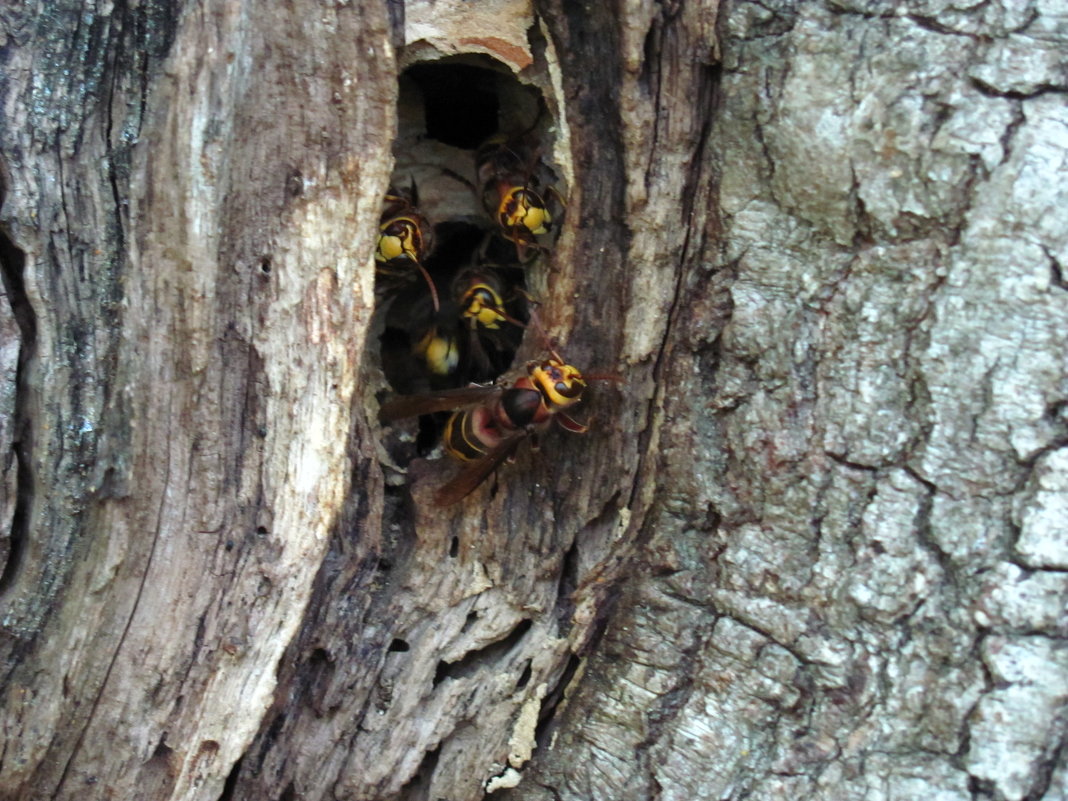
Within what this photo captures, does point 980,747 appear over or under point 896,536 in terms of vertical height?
under

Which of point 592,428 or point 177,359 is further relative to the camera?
point 592,428

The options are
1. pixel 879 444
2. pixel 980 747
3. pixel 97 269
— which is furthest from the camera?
pixel 97 269

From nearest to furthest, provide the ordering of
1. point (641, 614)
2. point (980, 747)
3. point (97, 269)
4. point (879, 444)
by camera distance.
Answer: point (980, 747)
point (879, 444)
point (97, 269)
point (641, 614)

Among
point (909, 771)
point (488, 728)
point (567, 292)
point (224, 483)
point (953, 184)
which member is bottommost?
point (488, 728)

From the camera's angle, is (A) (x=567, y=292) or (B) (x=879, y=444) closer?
(B) (x=879, y=444)

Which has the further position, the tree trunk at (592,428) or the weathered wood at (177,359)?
the weathered wood at (177,359)

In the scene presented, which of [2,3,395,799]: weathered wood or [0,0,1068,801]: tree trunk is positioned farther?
[2,3,395,799]: weathered wood

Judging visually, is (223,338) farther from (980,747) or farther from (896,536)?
(980,747)

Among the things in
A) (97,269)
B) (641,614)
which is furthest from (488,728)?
(97,269)
